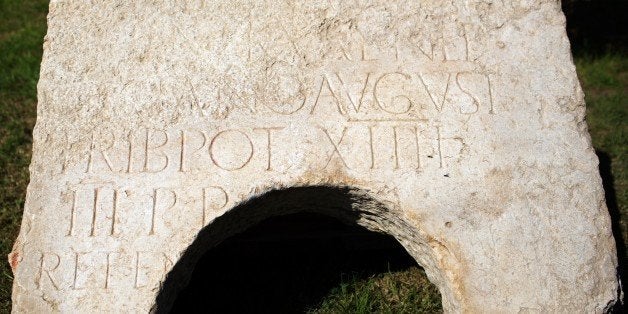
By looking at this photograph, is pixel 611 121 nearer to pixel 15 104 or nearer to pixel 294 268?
pixel 294 268

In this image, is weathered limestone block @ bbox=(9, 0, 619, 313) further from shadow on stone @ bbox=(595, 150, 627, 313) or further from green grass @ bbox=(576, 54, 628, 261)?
green grass @ bbox=(576, 54, 628, 261)

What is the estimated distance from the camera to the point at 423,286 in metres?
3.33

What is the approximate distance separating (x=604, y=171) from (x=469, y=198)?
209 centimetres

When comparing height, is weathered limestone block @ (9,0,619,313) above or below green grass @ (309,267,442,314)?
above

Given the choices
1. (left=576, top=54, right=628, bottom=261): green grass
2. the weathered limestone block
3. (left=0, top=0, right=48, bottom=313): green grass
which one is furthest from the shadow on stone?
(left=0, top=0, right=48, bottom=313): green grass

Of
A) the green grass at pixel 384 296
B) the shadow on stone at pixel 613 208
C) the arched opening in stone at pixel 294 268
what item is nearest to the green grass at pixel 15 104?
the arched opening in stone at pixel 294 268

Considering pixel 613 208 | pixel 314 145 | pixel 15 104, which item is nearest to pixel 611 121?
pixel 613 208

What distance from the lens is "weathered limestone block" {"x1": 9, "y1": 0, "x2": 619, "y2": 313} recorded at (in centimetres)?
234

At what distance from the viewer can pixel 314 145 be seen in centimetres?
248

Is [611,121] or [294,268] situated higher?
[611,121]

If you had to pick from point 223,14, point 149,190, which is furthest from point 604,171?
point 149,190

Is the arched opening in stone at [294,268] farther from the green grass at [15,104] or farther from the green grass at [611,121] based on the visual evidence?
the green grass at [611,121]

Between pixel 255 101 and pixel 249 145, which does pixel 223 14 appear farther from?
pixel 249 145

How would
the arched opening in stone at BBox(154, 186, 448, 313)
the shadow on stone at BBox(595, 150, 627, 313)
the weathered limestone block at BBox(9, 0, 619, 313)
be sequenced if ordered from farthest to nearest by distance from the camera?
the shadow on stone at BBox(595, 150, 627, 313)
the arched opening in stone at BBox(154, 186, 448, 313)
the weathered limestone block at BBox(9, 0, 619, 313)
